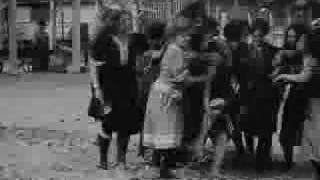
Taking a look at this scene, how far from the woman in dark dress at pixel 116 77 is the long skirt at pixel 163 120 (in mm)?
644

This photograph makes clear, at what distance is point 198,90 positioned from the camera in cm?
785

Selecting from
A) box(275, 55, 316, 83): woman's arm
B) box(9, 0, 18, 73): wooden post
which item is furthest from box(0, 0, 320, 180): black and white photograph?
box(9, 0, 18, 73): wooden post

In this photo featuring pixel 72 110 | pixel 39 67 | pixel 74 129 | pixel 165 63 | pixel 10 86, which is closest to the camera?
pixel 165 63

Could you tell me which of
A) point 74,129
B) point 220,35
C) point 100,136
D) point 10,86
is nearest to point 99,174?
point 100,136

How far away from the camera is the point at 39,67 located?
26.1 metres

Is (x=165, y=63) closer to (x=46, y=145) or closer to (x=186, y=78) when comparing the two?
(x=186, y=78)

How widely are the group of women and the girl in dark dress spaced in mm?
11

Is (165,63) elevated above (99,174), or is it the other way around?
(165,63)

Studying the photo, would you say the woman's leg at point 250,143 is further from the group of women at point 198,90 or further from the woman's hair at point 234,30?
the woman's hair at point 234,30

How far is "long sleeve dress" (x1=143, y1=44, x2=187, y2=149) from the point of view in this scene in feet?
24.1

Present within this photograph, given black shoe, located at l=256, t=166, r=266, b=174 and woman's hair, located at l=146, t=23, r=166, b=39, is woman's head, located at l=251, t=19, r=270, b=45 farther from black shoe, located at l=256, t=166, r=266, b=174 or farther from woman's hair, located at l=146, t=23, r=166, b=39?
black shoe, located at l=256, t=166, r=266, b=174

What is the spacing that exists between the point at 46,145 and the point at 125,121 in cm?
234

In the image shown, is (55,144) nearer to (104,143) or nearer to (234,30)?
(104,143)

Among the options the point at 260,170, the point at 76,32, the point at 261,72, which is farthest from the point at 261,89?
the point at 76,32
